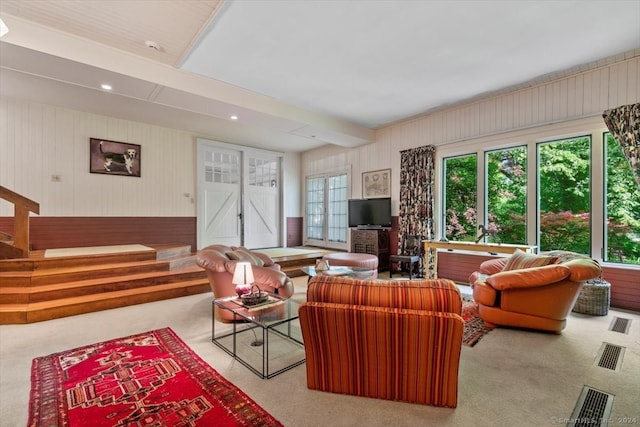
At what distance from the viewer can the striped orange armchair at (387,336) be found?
175 centimetres

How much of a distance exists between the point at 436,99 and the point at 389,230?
8.87 feet

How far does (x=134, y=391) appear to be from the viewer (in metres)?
2.04

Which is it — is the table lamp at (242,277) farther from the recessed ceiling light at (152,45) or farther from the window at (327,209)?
the window at (327,209)

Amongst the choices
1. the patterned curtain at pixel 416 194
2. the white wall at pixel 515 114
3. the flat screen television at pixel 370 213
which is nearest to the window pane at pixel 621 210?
the white wall at pixel 515 114

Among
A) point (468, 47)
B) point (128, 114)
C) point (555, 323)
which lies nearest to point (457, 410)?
point (555, 323)

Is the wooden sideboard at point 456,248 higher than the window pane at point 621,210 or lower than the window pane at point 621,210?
lower

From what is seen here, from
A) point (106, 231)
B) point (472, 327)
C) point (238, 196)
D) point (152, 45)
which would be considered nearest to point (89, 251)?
point (106, 231)

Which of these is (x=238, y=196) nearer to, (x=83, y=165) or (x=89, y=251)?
(x=83, y=165)

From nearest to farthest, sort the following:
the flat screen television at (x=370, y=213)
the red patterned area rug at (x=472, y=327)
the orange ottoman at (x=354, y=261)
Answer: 1. the red patterned area rug at (x=472, y=327)
2. the orange ottoman at (x=354, y=261)
3. the flat screen television at (x=370, y=213)

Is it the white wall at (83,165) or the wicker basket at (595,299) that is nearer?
the wicker basket at (595,299)

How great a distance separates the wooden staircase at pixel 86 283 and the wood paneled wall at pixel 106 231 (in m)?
0.84

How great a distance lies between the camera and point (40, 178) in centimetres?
Result: 509

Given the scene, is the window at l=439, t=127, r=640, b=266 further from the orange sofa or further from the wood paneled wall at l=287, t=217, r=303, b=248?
the wood paneled wall at l=287, t=217, r=303, b=248

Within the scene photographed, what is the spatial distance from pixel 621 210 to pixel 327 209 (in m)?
5.60
